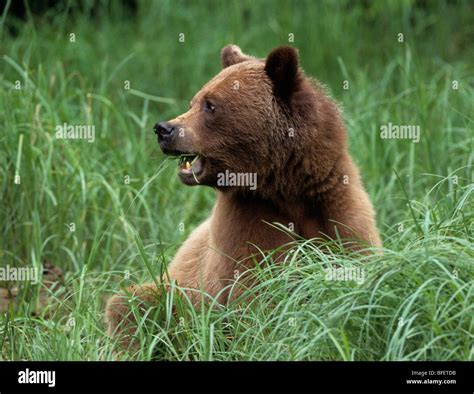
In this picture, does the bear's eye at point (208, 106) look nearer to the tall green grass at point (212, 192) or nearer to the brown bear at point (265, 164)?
the brown bear at point (265, 164)

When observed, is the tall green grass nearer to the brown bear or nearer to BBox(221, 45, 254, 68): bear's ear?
the brown bear

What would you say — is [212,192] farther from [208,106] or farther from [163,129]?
[163,129]

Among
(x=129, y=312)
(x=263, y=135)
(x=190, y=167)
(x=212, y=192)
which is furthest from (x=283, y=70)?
(x=212, y=192)

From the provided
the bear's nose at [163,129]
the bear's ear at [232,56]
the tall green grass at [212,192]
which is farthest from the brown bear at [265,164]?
the bear's ear at [232,56]

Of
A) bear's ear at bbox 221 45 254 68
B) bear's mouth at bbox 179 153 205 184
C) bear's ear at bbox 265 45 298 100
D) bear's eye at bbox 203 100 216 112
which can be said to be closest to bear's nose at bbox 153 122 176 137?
bear's mouth at bbox 179 153 205 184

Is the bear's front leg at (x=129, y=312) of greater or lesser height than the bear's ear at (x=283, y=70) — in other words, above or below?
below

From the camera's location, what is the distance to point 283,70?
6320 mm

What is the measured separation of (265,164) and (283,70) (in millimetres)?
580

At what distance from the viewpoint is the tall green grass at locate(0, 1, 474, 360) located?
16.9 ft

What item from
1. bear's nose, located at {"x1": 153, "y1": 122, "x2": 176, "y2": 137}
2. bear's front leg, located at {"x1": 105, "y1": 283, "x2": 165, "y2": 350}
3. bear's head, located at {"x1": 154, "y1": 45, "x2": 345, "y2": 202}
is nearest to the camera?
bear's front leg, located at {"x1": 105, "y1": 283, "x2": 165, "y2": 350}

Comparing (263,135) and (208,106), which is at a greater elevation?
(208,106)

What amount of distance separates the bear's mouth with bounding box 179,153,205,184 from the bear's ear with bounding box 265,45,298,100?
0.63m

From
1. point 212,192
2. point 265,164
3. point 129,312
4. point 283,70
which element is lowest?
point 129,312

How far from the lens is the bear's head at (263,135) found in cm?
625
